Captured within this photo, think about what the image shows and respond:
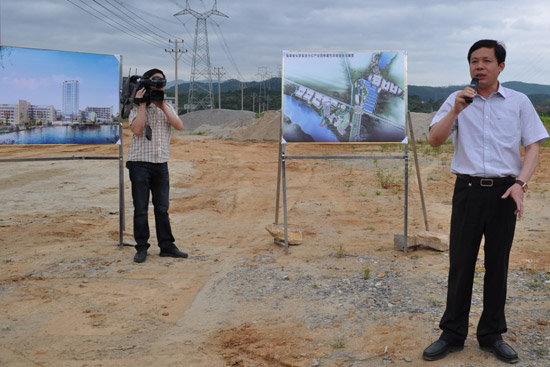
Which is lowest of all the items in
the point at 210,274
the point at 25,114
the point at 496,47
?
the point at 210,274

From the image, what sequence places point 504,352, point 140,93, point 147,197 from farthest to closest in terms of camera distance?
point 147,197
point 140,93
point 504,352

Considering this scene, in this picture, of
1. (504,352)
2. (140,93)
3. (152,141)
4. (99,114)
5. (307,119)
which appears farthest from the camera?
(99,114)

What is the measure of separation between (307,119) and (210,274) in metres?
2.40

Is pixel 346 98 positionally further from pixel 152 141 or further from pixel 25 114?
pixel 25 114

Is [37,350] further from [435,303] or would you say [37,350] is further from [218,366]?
[435,303]

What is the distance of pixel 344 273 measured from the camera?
6.18 m

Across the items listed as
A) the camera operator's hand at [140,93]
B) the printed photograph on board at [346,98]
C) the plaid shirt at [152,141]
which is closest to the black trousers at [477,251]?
the printed photograph on board at [346,98]

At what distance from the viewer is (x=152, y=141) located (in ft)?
21.8

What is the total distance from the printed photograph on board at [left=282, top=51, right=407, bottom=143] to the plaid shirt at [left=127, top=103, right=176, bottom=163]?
1.57 meters

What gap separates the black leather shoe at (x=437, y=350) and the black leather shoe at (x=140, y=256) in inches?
149

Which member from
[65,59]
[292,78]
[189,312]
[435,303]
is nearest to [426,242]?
[435,303]

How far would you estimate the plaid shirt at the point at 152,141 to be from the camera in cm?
660

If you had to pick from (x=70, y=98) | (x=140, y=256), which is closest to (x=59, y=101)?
(x=70, y=98)

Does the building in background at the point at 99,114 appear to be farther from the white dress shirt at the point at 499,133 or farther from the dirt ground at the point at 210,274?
the white dress shirt at the point at 499,133
